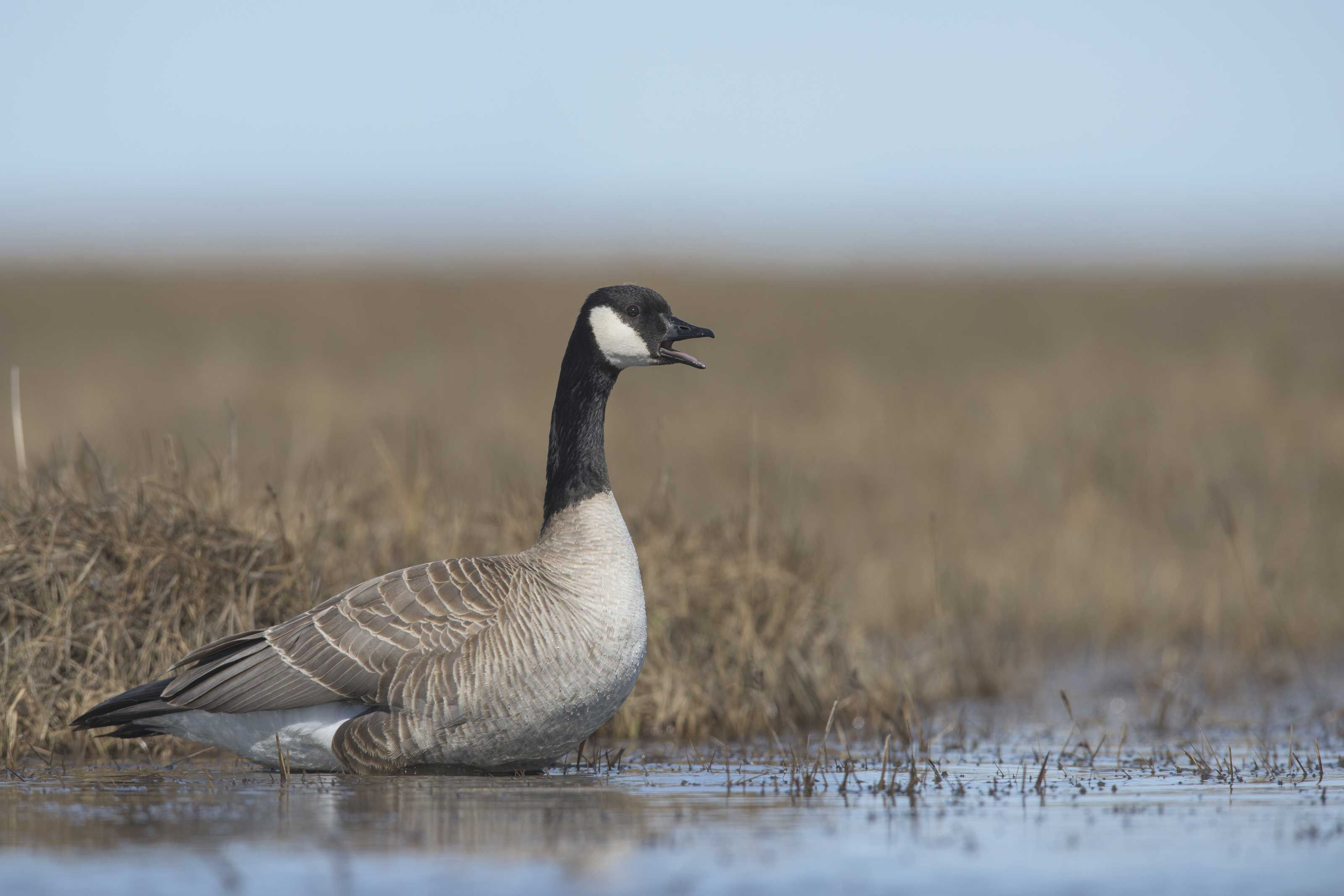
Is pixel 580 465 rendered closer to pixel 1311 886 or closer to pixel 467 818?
pixel 467 818

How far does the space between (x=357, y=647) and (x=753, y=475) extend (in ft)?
10.9

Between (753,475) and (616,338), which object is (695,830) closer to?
(616,338)

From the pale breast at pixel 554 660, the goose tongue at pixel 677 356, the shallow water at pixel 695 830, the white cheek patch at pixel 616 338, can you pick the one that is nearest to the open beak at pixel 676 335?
the goose tongue at pixel 677 356

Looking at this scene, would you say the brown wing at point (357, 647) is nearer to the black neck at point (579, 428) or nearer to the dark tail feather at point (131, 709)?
the dark tail feather at point (131, 709)

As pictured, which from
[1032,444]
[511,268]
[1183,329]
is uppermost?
[511,268]

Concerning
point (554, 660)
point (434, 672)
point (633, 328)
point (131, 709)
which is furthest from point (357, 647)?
point (633, 328)

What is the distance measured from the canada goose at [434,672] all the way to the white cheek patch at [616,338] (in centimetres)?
110

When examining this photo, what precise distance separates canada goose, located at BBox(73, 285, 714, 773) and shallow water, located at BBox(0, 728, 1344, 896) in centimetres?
20

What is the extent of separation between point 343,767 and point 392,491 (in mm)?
3066

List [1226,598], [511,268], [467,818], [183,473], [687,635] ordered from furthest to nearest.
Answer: [511,268] → [1226,598] → [687,635] → [183,473] → [467,818]

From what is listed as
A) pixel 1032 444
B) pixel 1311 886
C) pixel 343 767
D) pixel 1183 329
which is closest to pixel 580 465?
pixel 343 767

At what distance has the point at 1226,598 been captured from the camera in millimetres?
13680

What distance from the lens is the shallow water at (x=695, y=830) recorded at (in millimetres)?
5016

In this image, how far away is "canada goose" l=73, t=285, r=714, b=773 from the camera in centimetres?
716
